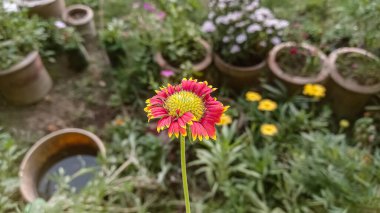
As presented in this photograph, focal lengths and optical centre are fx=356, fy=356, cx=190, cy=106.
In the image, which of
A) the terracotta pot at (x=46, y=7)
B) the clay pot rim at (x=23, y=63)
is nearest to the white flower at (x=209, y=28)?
the clay pot rim at (x=23, y=63)

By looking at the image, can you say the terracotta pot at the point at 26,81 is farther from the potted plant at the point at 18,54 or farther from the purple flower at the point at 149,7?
the purple flower at the point at 149,7

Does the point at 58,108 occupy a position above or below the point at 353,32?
below

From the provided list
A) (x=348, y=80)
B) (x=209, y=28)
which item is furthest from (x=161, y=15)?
(x=348, y=80)

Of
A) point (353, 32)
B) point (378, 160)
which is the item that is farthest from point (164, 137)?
point (353, 32)

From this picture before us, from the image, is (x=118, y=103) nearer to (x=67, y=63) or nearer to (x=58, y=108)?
(x=58, y=108)

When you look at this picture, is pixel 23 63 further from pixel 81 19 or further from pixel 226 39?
pixel 226 39

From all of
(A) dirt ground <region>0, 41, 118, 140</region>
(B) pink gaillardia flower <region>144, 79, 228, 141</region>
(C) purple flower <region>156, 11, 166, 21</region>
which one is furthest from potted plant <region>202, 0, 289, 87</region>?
(B) pink gaillardia flower <region>144, 79, 228, 141</region>
